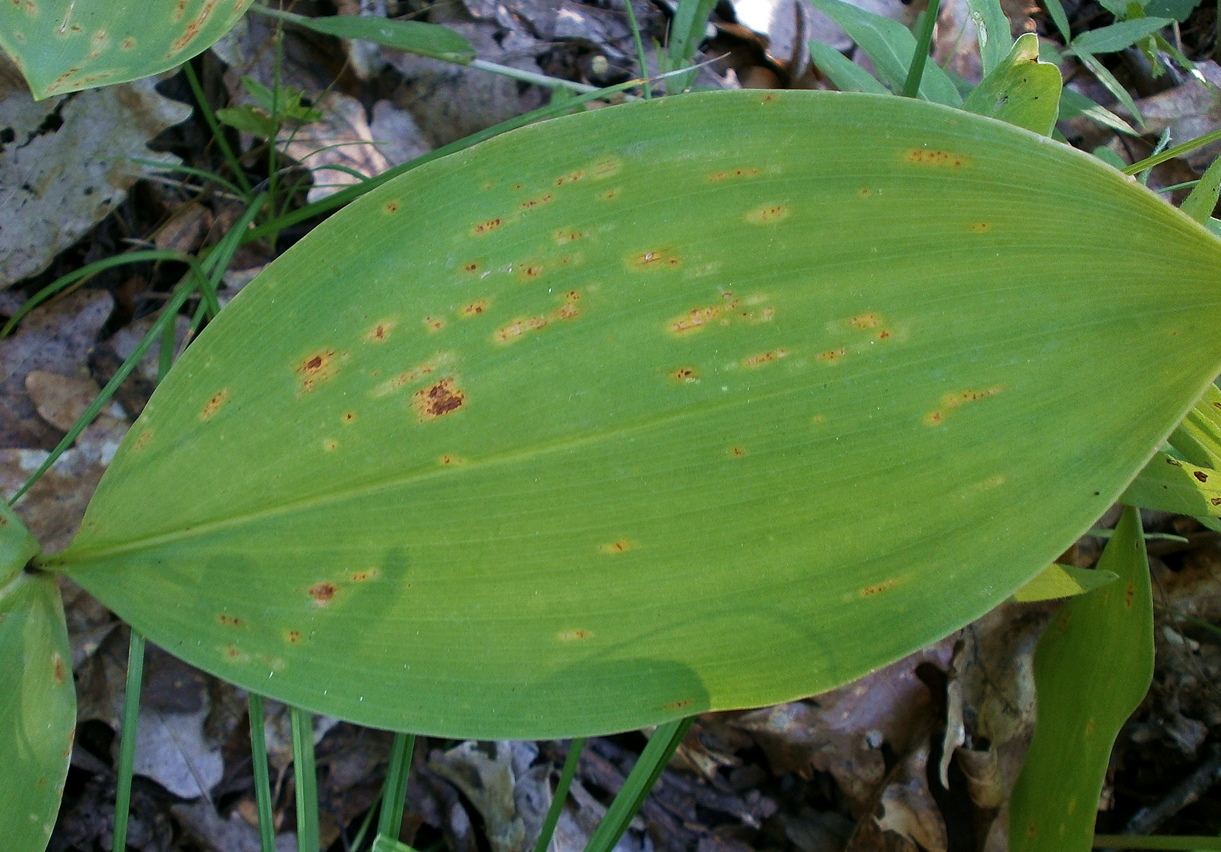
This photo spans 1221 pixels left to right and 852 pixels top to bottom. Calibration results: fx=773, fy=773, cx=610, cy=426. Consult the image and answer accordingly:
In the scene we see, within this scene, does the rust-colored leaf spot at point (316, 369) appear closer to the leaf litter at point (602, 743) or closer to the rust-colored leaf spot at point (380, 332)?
the rust-colored leaf spot at point (380, 332)

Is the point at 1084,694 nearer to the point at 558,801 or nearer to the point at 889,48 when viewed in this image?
the point at 558,801

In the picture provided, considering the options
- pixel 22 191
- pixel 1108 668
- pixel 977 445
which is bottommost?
pixel 1108 668

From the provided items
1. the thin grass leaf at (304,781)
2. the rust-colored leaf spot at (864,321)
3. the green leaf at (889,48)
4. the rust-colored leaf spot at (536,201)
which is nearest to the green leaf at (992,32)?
the green leaf at (889,48)

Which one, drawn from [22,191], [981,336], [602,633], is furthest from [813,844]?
[22,191]

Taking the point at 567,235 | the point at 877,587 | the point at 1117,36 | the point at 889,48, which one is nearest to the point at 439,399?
the point at 567,235

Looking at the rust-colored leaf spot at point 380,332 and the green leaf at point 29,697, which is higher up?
the rust-colored leaf spot at point 380,332

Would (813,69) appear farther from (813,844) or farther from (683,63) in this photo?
(813,844)
